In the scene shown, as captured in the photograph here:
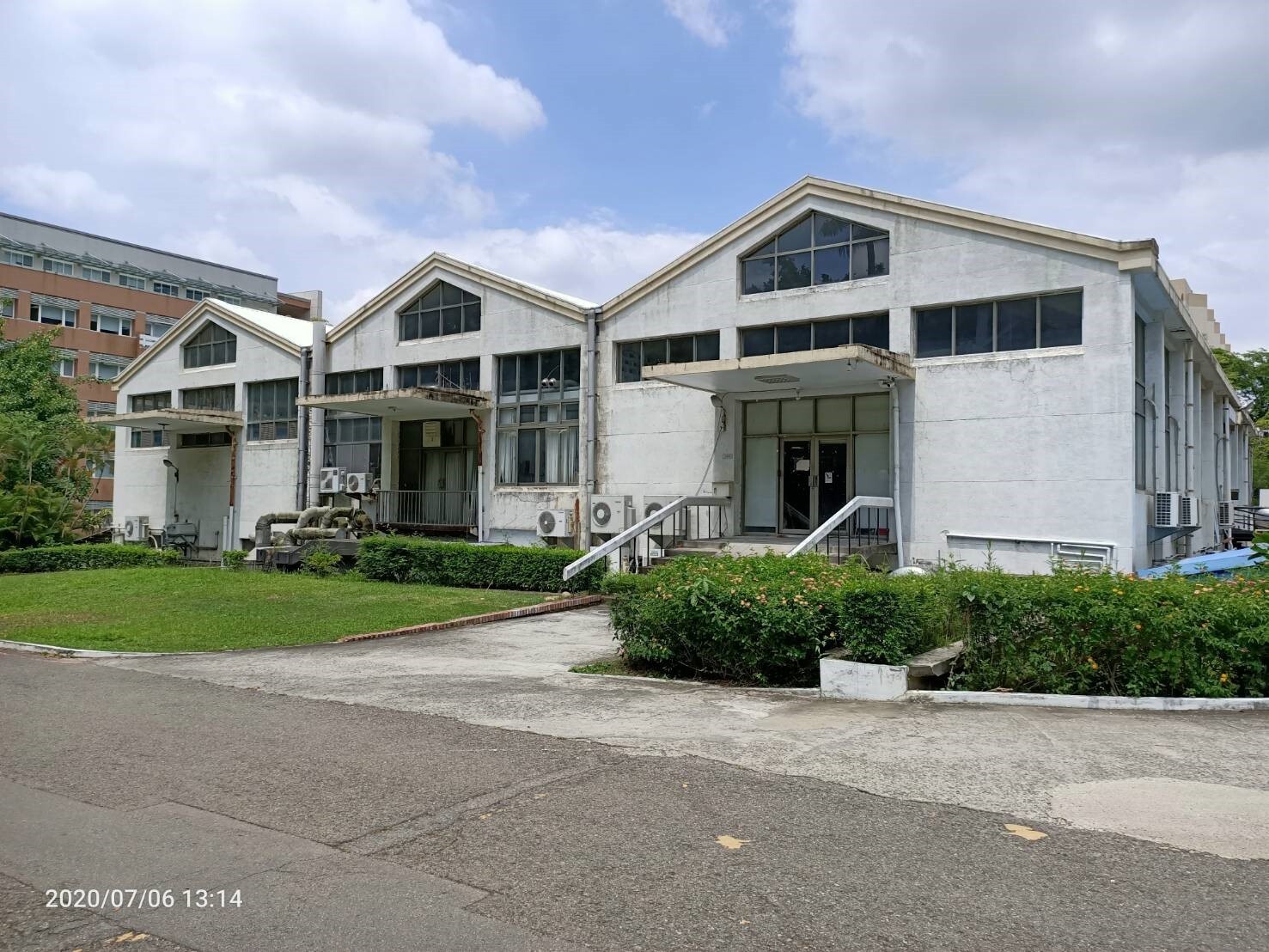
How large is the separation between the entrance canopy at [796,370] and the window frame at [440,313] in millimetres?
8018

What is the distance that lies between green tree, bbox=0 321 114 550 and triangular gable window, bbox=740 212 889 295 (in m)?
22.6

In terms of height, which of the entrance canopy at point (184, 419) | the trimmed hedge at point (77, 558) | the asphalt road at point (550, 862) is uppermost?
the entrance canopy at point (184, 419)

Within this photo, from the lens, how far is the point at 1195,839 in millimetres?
5043

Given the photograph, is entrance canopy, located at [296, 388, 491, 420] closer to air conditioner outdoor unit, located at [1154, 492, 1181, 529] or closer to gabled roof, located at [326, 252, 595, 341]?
gabled roof, located at [326, 252, 595, 341]

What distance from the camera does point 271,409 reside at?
29891mm

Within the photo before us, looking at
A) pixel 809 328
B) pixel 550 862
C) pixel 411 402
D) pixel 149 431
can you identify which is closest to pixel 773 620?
pixel 550 862

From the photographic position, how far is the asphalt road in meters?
4.07

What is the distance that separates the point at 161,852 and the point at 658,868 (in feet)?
8.62

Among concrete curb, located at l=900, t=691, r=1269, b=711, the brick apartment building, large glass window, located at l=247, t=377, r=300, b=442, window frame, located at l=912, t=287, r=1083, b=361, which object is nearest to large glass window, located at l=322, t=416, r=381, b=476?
large glass window, located at l=247, t=377, r=300, b=442

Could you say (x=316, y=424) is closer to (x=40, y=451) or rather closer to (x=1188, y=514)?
(x=40, y=451)

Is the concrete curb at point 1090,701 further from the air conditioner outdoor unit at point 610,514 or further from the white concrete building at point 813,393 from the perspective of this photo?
the air conditioner outdoor unit at point 610,514

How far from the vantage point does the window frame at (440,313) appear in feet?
83.4

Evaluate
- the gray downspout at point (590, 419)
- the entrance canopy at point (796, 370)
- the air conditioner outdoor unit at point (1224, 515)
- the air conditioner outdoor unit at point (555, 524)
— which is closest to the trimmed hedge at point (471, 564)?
the air conditioner outdoor unit at point (555, 524)

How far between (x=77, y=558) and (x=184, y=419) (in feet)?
17.6
